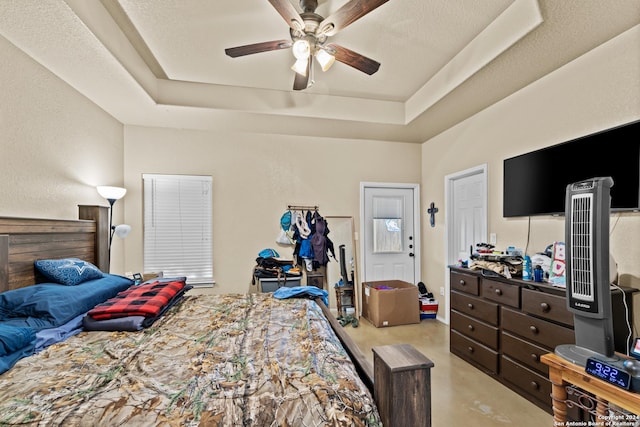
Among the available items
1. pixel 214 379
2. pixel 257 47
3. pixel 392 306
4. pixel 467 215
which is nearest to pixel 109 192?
pixel 257 47

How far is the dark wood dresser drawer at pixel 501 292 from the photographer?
7.49 ft

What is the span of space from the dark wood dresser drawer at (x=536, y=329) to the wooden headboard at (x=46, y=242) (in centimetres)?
362

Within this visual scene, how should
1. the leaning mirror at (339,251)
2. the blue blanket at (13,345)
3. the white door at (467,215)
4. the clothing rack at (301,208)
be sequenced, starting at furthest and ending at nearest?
the leaning mirror at (339,251), the clothing rack at (301,208), the white door at (467,215), the blue blanket at (13,345)

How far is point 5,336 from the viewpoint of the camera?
1.26 meters

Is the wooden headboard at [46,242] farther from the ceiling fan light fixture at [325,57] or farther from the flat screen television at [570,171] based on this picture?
the flat screen television at [570,171]

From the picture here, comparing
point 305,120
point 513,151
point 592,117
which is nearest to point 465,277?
point 513,151

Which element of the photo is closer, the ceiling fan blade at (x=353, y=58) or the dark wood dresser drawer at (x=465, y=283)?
the ceiling fan blade at (x=353, y=58)

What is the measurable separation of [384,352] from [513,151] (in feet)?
8.82

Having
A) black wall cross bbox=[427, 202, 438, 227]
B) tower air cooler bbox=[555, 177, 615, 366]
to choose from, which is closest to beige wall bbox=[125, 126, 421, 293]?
black wall cross bbox=[427, 202, 438, 227]

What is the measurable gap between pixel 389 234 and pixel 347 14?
10.3ft

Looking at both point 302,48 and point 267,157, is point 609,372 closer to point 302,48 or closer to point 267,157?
point 302,48

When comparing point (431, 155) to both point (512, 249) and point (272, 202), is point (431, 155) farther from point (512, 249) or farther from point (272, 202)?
point (272, 202)

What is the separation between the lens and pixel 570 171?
224cm

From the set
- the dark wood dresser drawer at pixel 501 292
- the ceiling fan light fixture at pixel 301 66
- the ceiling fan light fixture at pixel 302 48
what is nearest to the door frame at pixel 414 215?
the dark wood dresser drawer at pixel 501 292
